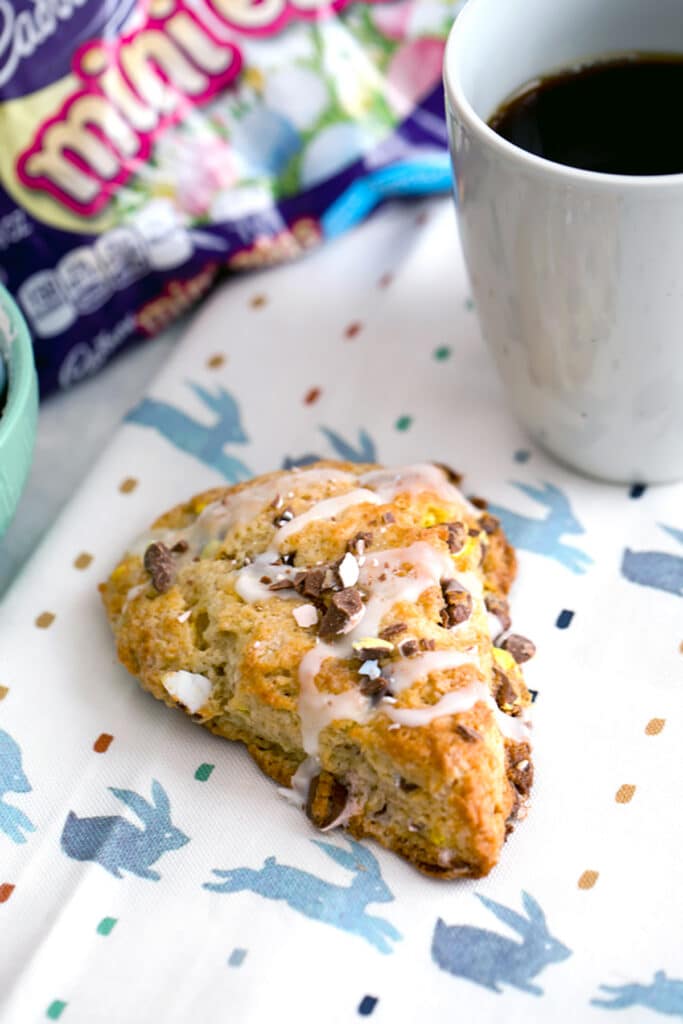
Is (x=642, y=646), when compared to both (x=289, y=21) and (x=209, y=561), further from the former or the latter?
(x=289, y=21)

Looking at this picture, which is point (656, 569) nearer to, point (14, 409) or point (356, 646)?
point (356, 646)

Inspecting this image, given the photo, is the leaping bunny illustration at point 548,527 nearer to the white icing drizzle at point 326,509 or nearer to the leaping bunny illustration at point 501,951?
the white icing drizzle at point 326,509

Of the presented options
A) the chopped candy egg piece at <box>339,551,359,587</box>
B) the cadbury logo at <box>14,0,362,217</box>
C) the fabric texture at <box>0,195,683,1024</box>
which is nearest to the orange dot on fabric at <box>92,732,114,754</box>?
the fabric texture at <box>0,195,683,1024</box>

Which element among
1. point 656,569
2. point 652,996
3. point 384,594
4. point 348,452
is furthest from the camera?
point 348,452

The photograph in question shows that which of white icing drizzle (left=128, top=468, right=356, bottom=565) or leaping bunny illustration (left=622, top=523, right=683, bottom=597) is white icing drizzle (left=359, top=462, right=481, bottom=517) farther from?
leaping bunny illustration (left=622, top=523, right=683, bottom=597)

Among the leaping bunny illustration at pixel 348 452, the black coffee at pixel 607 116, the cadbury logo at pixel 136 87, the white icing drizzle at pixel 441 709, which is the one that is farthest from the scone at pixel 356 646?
the cadbury logo at pixel 136 87

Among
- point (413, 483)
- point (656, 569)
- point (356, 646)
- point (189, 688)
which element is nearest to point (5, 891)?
point (189, 688)
